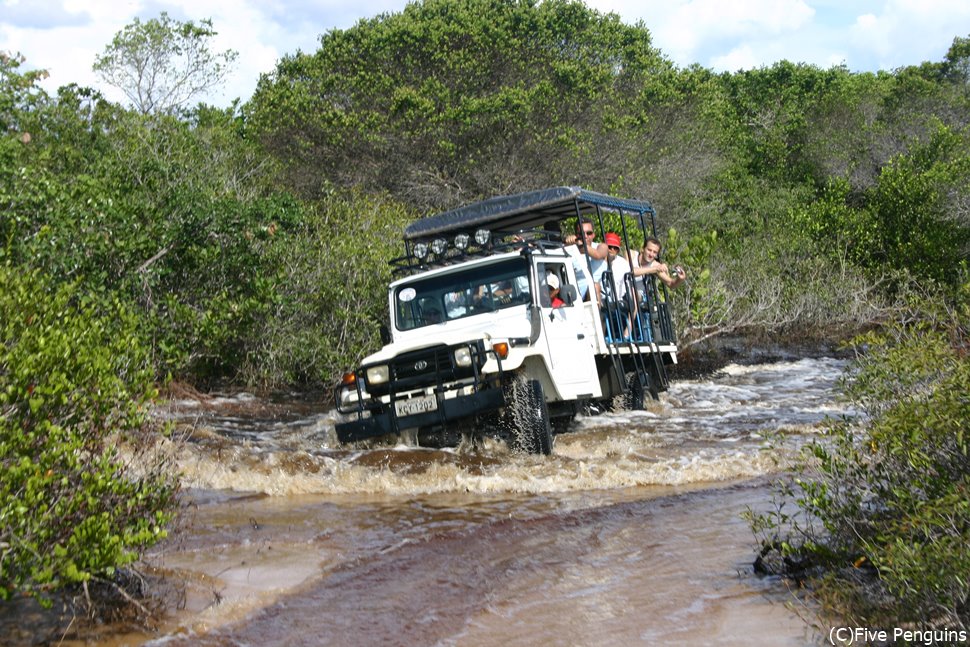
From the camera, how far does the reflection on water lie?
559 centimetres

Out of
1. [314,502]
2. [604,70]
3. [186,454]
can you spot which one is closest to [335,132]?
[604,70]

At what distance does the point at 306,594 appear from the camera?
6324 millimetres

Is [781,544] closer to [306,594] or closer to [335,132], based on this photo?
[306,594]

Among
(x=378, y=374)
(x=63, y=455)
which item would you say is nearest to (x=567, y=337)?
(x=378, y=374)

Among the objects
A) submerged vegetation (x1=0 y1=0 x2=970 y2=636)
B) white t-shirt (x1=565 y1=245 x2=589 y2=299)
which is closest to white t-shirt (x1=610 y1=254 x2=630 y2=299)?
white t-shirt (x1=565 y1=245 x2=589 y2=299)

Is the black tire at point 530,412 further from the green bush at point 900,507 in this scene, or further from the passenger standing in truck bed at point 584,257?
the green bush at point 900,507

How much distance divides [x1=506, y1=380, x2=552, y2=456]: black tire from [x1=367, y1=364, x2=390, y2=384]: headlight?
3.82 ft

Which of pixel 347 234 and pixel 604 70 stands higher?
pixel 604 70

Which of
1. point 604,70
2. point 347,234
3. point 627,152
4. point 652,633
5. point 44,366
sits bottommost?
point 652,633

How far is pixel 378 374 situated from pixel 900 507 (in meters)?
6.10

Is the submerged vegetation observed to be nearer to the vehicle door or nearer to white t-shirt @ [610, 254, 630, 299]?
→ the vehicle door

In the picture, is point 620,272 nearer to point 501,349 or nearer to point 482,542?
point 501,349

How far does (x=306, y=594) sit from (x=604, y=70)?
75.7ft

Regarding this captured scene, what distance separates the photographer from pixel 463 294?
11445mm
